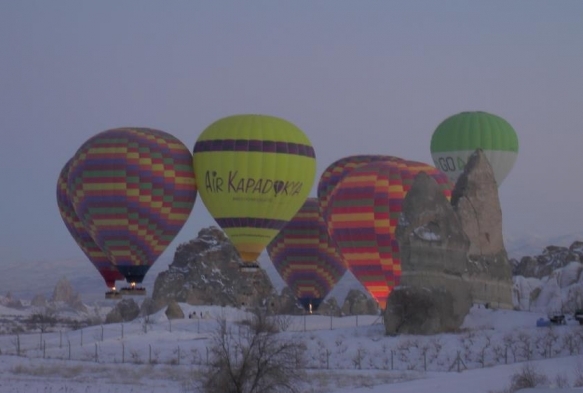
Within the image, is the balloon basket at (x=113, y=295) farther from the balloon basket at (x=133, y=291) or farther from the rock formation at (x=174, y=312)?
the rock formation at (x=174, y=312)

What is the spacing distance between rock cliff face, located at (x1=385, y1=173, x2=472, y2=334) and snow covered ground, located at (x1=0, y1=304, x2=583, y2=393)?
2.85 feet

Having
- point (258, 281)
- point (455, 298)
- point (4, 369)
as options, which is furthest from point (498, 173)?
point (4, 369)

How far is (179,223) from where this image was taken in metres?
61.7

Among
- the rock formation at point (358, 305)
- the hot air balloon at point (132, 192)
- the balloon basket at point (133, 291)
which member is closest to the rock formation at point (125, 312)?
the rock formation at point (358, 305)

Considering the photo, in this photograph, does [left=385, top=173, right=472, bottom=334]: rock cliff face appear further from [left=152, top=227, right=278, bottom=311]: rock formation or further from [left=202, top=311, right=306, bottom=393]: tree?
[left=152, top=227, right=278, bottom=311]: rock formation

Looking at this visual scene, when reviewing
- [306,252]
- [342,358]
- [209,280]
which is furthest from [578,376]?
[209,280]

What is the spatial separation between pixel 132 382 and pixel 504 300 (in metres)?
21.0

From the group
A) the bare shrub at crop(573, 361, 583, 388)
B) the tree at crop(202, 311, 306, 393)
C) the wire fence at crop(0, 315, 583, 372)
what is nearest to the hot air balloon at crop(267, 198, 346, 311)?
the wire fence at crop(0, 315, 583, 372)

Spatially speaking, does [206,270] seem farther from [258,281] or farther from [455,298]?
[455,298]

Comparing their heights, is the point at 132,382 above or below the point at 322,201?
below

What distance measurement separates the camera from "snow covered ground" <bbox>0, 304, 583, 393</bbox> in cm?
3544

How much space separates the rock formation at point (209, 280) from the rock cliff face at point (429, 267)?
40701mm

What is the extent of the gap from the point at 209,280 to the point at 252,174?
35.1 metres

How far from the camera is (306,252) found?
73438 mm
